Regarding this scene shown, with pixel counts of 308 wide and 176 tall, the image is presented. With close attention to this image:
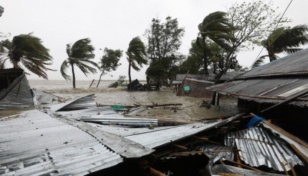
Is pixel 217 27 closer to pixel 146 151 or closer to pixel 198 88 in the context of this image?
pixel 198 88

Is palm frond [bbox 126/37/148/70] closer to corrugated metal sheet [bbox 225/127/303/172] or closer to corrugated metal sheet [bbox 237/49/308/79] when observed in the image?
corrugated metal sheet [bbox 237/49/308/79]

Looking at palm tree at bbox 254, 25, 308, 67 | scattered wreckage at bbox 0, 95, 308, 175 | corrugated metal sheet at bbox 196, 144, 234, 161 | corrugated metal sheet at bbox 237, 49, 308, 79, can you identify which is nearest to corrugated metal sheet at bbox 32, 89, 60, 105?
scattered wreckage at bbox 0, 95, 308, 175

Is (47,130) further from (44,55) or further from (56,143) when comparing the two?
(44,55)

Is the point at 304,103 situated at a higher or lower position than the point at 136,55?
lower

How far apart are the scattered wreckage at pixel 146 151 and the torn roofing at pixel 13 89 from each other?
5609 millimetres

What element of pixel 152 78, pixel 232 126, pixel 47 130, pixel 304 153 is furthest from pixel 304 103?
pixel 152 78

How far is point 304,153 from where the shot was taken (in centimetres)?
331

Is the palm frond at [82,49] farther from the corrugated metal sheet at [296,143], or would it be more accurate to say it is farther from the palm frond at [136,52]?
the corrugated metal sheet at [296,143]

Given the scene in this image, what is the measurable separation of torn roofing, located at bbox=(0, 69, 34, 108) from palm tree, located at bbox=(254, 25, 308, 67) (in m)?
18.9

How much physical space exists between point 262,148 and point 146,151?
2296mm

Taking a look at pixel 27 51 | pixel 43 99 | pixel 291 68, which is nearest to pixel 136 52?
pixel 43 99

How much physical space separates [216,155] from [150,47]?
27325mm

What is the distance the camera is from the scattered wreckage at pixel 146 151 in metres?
2.67

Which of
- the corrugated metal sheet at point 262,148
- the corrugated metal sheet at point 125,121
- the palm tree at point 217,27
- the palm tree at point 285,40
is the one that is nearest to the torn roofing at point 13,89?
the corrugated metal sheet at point 125,121
